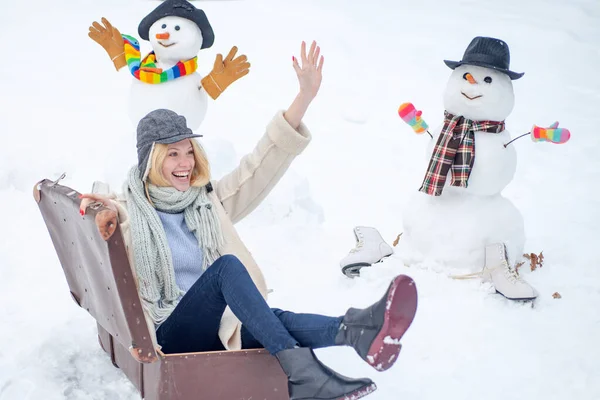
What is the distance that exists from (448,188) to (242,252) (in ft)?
5.05

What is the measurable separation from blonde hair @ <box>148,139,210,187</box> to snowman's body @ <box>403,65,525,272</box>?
5.20 ft

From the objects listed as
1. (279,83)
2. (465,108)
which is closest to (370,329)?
(465,108)

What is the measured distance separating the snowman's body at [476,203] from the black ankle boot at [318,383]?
1792 mm

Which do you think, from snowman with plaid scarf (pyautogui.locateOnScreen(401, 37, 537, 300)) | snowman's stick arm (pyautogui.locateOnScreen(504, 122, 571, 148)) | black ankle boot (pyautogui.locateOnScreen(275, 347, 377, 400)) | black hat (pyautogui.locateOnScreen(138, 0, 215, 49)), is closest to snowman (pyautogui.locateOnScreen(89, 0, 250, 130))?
black hat (pyautogui.locateOnScreen(138, 0, 215, 49))

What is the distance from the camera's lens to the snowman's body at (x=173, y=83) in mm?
4449

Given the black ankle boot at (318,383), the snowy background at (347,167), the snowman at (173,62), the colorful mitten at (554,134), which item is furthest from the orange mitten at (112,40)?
the black ankle boot at (318,383)

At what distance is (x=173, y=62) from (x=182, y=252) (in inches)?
73.7

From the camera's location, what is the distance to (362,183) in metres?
5.84

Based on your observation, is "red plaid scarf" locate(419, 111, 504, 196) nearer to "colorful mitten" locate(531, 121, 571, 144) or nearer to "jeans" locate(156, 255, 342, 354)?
"colorful mitten" locate(531, 121, 571, 144)

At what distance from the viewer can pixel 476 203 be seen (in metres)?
4.18

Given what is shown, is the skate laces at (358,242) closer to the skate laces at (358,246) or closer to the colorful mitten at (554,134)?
the skate laces at (358,246)

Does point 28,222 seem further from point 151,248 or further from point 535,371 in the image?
point 535,371

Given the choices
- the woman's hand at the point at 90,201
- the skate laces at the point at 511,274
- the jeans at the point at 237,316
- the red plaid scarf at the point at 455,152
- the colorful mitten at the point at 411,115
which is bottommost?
the skate laces at the point at 511,274

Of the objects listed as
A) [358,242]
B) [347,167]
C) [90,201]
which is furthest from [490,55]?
[90,201]
